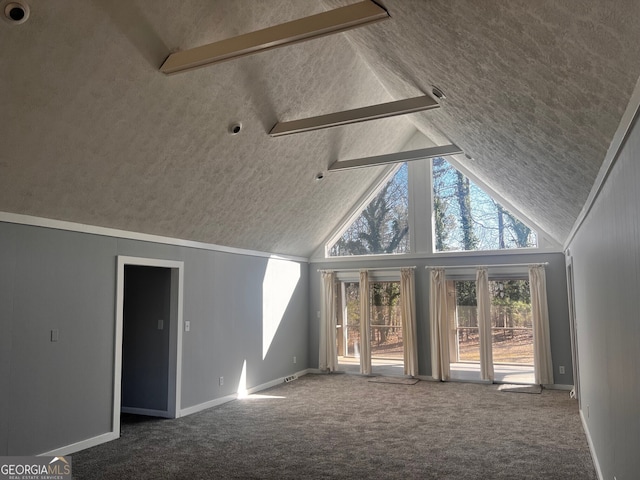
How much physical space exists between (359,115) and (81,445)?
4.23 meters

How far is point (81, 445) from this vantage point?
4.73 m

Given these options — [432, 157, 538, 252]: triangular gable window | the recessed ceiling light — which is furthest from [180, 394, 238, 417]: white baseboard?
the recessed ceiling light

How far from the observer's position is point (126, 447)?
485 cm

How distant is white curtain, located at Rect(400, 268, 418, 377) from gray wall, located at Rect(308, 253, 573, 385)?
0.14 meters

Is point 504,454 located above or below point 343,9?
below

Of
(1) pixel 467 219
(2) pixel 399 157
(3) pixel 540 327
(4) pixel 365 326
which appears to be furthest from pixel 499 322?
(2) pixel 399 157

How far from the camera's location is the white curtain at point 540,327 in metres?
7.71

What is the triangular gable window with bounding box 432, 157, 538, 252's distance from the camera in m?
8.37

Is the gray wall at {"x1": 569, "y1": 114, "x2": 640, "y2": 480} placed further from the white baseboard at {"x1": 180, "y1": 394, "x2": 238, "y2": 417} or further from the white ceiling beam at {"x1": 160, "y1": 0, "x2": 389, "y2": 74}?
the white baseboard at {"x1": 180, "y1": 394, "x2": 238, "y2": 417}

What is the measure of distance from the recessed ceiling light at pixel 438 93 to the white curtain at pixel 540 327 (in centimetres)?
498

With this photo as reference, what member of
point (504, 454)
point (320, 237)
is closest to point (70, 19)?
point (504, 454)

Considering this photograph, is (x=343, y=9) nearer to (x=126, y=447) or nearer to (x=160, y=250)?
(x=160, y=250)

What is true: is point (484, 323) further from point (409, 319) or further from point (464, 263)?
point (409, 319)

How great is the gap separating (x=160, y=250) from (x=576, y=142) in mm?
4821
